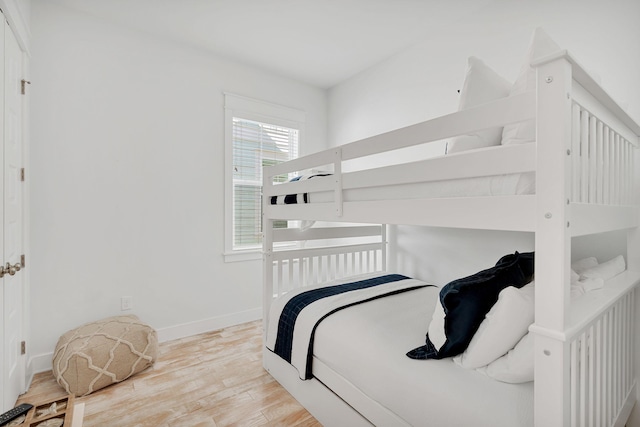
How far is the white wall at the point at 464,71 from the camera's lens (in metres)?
1.66

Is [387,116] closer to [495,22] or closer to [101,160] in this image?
[495,22]

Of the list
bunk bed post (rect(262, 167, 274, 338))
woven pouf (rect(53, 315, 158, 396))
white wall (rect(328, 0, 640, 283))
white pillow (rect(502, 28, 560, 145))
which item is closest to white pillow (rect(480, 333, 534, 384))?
white pillow (rect(502, 28, 560, 145))

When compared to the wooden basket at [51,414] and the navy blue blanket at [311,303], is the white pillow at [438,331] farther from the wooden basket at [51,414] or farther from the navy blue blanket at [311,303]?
the wooden basket at [51,414]

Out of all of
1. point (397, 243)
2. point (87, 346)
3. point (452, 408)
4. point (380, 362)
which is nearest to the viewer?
point (452, 408)

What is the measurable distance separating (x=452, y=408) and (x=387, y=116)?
2.51m

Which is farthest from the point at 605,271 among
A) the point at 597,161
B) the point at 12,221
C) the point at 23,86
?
the point at 23,86

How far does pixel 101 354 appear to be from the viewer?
6.23 ft

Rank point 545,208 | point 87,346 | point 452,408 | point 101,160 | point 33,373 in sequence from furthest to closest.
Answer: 1. point 101,160
2. point 33,373
3. point 87,346
4. point 452,408
5. point 545,208

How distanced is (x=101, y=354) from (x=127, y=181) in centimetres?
125

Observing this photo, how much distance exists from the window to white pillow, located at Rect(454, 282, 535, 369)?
232cm

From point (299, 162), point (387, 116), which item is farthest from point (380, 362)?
point (387, 116)

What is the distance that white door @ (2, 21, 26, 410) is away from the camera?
1.62 meters

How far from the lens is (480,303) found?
3.76 ft

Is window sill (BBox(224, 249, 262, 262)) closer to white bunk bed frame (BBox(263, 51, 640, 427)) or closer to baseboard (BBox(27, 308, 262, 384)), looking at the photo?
baseboard (BBox(27, 308, 262, 384))
